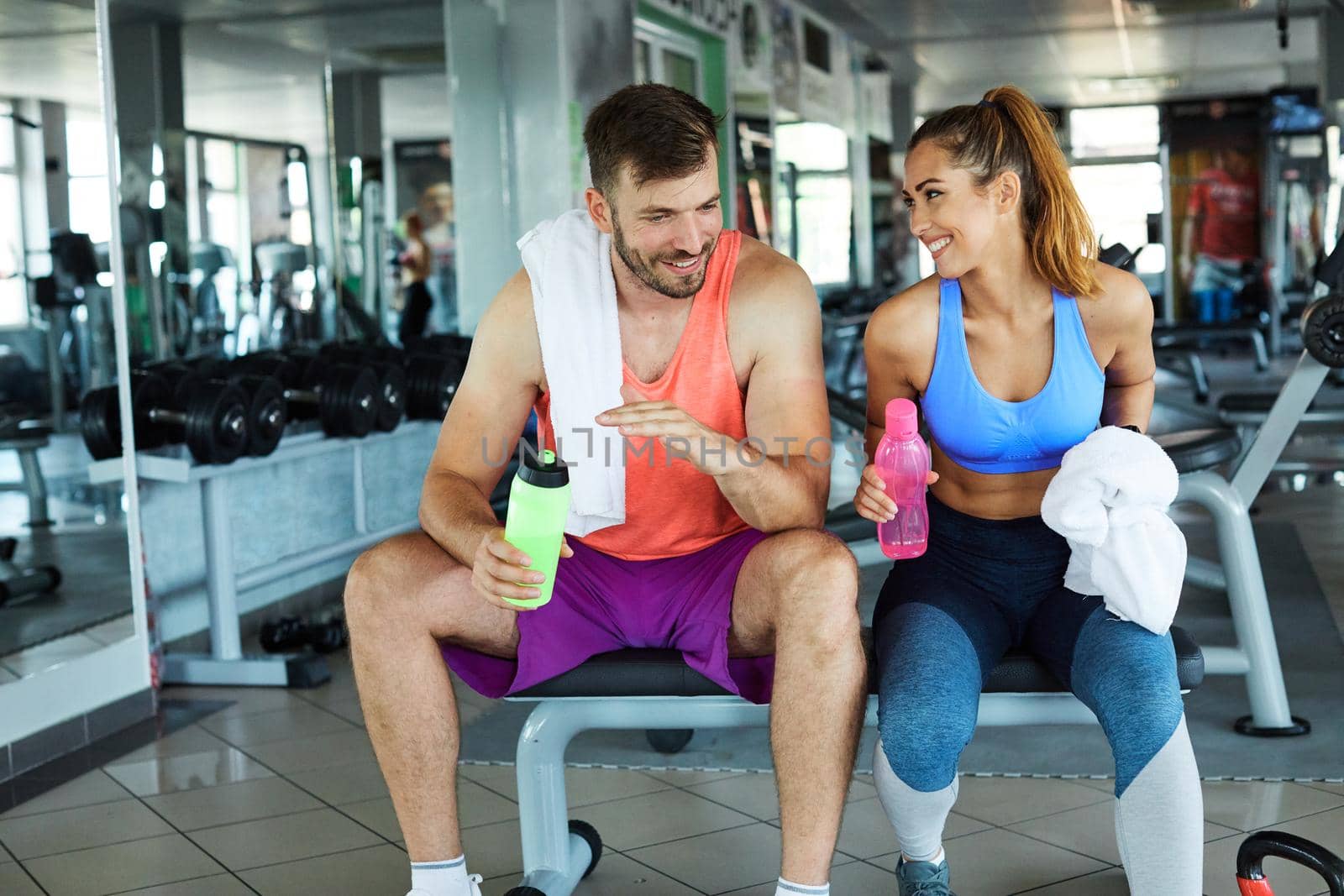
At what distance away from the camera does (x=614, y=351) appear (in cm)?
184

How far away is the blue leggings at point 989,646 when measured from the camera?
5.16 feet

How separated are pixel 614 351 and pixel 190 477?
1749 mm

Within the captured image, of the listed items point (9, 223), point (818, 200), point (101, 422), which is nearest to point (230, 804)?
point (101, 422)

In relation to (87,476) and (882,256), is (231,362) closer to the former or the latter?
(87,476)

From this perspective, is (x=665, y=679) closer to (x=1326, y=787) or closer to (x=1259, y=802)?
(x=1259, y=802)

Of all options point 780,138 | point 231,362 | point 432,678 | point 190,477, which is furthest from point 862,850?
point 780,138

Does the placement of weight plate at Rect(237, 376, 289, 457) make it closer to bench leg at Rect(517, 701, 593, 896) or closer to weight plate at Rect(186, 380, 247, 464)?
weight plate at Rect(186, 380, 247, 464)

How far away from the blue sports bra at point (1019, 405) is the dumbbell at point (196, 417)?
2007mm

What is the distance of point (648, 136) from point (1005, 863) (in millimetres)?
1221

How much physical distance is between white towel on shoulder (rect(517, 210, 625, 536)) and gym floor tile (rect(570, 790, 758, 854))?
26.1 inches

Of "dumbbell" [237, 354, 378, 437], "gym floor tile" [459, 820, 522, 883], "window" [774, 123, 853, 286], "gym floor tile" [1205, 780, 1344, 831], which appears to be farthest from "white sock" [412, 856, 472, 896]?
"window" [774, 123, 853, 286]

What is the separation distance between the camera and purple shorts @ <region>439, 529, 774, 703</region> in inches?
67.9

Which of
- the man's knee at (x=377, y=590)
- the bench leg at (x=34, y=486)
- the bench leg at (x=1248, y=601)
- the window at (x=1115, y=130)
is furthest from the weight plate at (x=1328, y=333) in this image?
the window at (x=1115, y=130)

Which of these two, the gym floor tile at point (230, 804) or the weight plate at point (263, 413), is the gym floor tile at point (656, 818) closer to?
the gym floor tile at point (230, 804)
